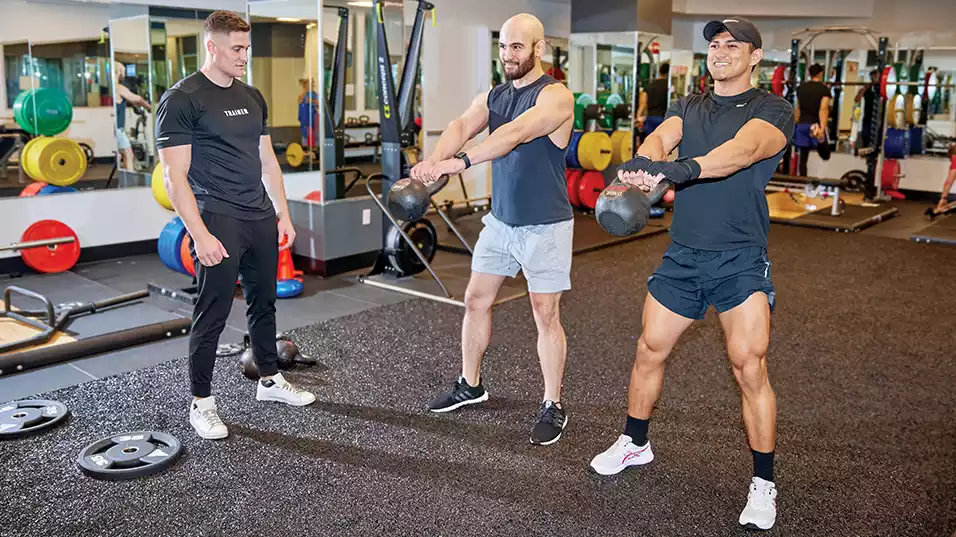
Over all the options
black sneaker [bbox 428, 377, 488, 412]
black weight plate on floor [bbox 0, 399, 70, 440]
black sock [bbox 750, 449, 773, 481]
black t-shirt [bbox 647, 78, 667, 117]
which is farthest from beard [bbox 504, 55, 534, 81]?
black t-shirt [bbox 647, 78, 667, 117]

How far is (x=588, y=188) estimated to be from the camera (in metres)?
7.86

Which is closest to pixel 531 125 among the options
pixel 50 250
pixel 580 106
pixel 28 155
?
pixel 50 250

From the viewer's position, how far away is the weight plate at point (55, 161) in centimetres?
518

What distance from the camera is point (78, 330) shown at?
4070 millimetres

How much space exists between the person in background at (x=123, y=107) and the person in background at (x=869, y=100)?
7161 millimetres

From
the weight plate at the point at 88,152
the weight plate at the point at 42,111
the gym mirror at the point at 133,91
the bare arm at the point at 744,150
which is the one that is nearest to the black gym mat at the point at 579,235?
the gym mirror at the point at 133,91

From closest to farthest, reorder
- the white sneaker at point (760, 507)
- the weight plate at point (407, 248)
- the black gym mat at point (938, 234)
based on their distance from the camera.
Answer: the white sneaker at point (760, 507), the weight plate at point (407, 248), the black gym mat at point (938, 234)

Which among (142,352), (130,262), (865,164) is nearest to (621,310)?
(142,352)

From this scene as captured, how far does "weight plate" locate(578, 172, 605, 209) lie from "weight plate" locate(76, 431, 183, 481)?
222 inches

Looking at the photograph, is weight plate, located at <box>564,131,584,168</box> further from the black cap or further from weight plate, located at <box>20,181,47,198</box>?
the black cap

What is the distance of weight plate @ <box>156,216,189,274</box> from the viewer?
4668mm

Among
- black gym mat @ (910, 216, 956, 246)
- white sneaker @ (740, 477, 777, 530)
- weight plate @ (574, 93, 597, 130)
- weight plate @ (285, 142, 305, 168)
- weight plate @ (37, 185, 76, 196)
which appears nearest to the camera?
white sneaker @ (740, 477, 777, 530)

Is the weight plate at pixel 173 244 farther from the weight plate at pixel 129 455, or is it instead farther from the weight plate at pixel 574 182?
the weight plate at pixel 574 182

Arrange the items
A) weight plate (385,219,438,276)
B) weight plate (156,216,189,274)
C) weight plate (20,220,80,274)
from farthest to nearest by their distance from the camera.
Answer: weight plate (385,219,438,276), weight plate (20,220,80,274), weight plate (156,216,189,274)
